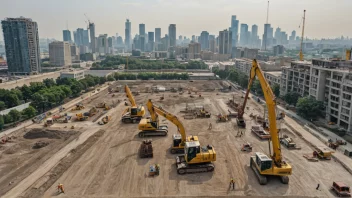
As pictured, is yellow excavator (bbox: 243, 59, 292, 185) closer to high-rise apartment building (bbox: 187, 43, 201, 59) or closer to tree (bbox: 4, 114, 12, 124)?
tree (bbox: 4, 114, 12, 124)

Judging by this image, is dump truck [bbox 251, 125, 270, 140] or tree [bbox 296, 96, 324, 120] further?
tree [bbox 296, 96, 324, 120]

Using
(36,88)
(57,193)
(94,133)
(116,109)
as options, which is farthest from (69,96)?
(57,193)

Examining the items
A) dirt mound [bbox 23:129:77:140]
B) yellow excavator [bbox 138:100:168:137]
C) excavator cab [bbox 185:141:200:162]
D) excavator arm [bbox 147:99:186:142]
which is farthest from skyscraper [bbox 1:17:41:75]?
excavator cab [bbox 185:141:200:162]

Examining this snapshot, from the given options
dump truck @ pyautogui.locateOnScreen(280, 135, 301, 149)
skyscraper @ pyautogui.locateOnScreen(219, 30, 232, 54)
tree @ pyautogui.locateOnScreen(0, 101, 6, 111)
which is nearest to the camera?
dump truck @ pyautogui.locateOnScreen(280, 135, 301, 149)

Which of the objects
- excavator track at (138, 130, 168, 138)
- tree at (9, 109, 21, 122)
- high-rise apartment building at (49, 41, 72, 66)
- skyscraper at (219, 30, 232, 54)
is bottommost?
excavator track at (138, 130, 168, 138)

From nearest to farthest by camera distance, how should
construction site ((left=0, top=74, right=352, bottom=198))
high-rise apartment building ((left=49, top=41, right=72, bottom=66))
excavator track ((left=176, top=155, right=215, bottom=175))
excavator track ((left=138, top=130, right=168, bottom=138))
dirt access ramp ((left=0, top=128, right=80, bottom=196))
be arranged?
construction site ((left=0, top=74, right=352, bottom=198)), excavator track ((left=176, top=155, right=215, bottom=175)), dirt access ramp ((left=0, top=128, right=80, bottom=196)), excavator track ((left=138, top=130, right=168, bottom=138)), high-rise apartment building ((left=49, top=41, right=72, bottom=66))

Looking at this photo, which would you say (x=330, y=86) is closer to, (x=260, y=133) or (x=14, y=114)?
(x=260, y=133)

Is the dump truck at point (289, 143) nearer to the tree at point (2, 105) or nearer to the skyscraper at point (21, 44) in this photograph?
the tree at point (2, 105)

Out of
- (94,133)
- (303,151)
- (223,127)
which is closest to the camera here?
(303,151)

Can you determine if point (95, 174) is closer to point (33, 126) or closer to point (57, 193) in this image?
point (57, 193)
